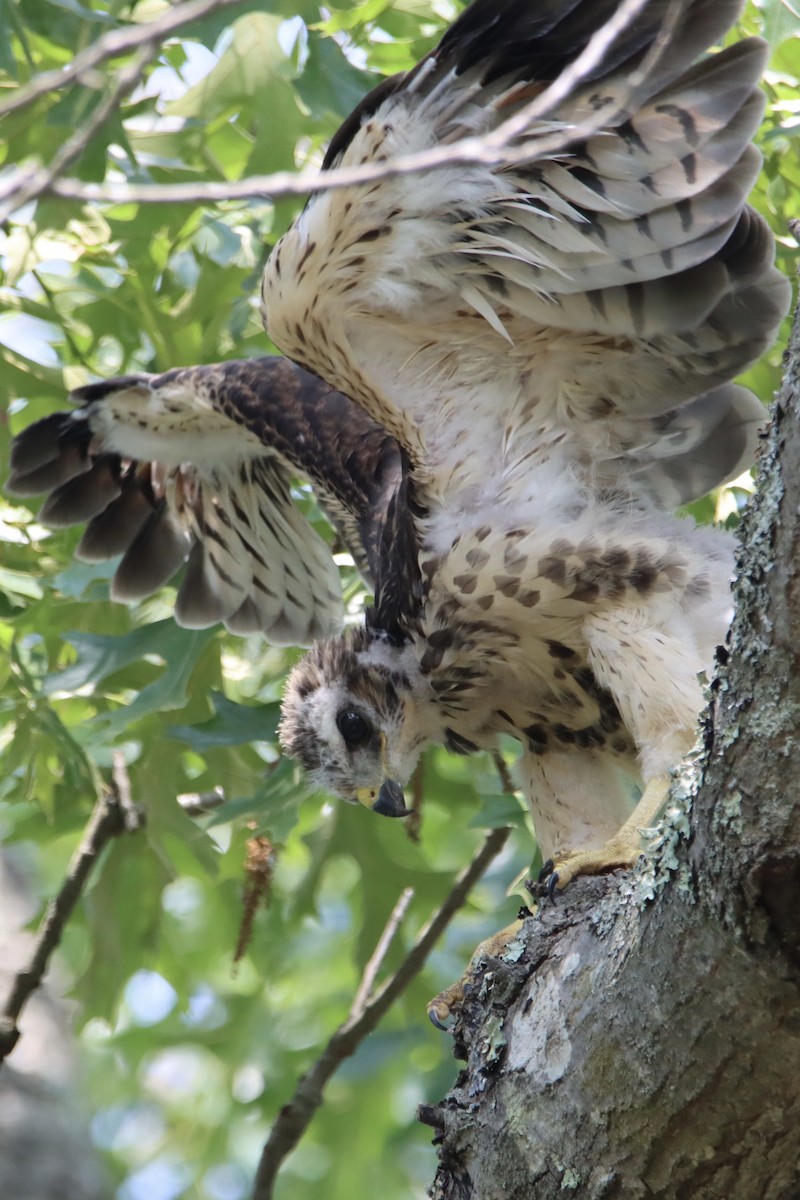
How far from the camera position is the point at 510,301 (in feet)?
12.2

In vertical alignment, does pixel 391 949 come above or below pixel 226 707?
below

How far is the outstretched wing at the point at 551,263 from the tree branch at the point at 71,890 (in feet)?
6.18

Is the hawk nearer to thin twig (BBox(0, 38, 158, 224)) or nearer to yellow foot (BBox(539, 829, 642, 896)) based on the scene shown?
yellow foot (BBox(539, 829, 642, 896))

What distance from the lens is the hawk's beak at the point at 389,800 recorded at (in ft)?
13.9

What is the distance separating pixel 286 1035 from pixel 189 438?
Result: 321cm

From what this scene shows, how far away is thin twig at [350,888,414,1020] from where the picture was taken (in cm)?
512

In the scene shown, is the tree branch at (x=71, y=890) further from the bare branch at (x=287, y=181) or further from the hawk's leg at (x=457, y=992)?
the bare branch at (x=287, y=181)

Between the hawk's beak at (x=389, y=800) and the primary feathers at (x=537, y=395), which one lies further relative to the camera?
the hawk's beak at (x=389, y=800)

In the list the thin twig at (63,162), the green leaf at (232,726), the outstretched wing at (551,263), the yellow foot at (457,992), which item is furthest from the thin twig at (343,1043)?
the thin twig at (63,162)

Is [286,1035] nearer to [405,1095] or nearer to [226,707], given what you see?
[405,1095]

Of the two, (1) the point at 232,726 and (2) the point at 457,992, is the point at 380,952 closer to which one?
(1) the point at 232,726

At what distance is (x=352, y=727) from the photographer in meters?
4.34

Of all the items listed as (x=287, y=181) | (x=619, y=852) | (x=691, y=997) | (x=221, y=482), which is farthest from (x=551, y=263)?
(x=221, y=482)

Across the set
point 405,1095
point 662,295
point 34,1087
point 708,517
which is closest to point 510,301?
point 662,295
